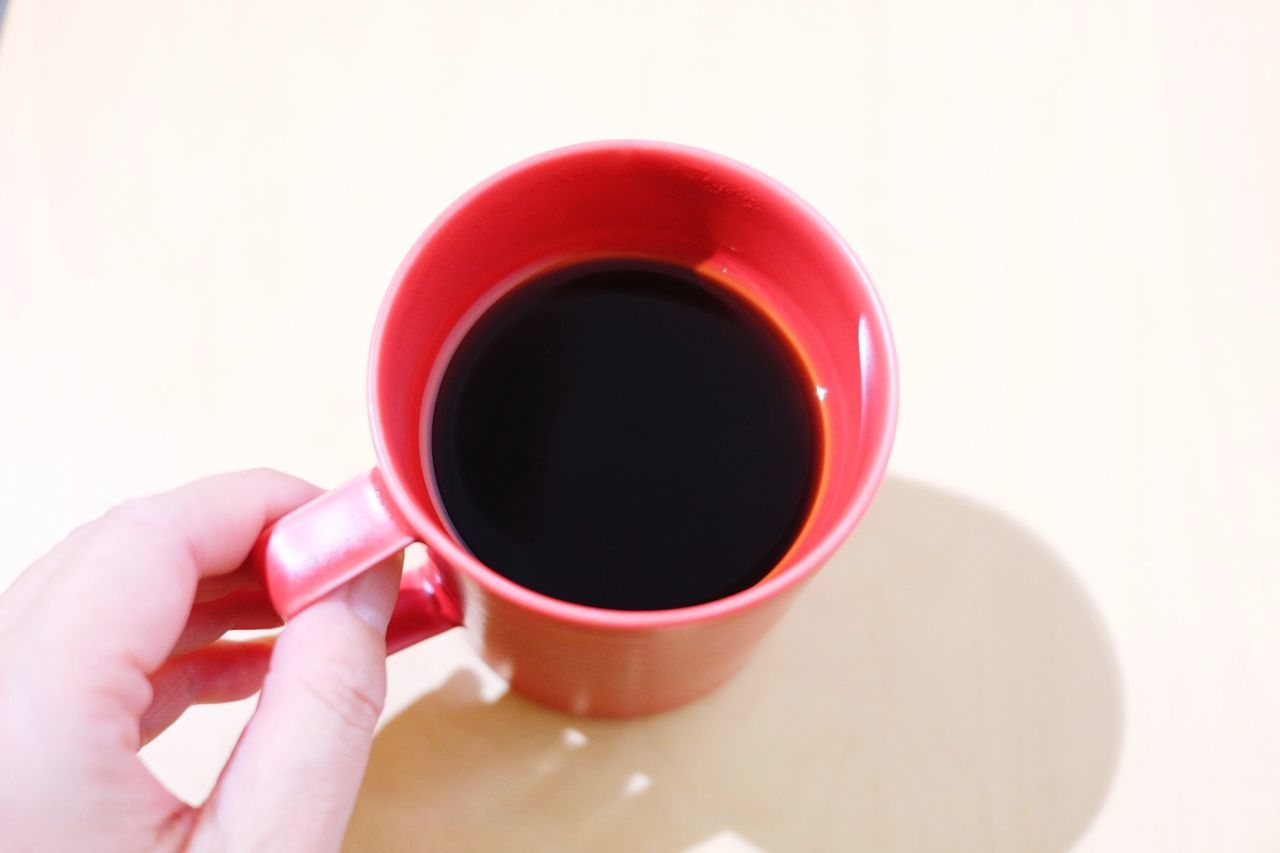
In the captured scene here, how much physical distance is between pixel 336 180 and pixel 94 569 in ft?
1.37

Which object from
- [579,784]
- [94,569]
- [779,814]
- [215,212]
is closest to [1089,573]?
[779,814]

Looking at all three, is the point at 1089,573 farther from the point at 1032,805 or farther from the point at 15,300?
the point at 15,300

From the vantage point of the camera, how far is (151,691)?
47 centimetres

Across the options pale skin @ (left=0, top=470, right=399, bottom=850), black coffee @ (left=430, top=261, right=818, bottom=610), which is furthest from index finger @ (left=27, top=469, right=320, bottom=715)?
black coffee @ (left=430, top=261, right=818, bottom=610)

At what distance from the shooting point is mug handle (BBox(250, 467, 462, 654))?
0.43 metres

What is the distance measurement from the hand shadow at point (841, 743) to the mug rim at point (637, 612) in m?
0.23

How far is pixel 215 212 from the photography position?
2.50 feet

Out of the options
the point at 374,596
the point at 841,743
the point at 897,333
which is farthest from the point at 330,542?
the point at 897,333

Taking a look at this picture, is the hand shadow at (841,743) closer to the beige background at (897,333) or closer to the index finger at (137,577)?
the beige background at (897,333)

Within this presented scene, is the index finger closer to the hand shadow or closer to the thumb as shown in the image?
the thumb

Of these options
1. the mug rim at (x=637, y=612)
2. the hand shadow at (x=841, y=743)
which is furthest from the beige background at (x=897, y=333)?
the mug rim at (x=637, y=612)

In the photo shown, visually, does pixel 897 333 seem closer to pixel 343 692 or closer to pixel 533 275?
pixel 533 275

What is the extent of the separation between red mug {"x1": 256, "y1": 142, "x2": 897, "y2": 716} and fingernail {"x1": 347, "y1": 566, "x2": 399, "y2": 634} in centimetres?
3

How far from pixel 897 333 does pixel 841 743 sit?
1.06 ft
